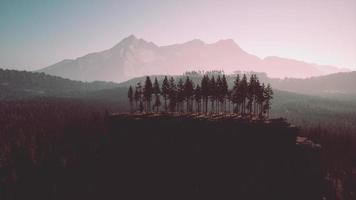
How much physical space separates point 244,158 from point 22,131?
165 meters

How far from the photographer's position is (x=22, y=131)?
197 m

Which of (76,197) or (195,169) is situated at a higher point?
(195,169)

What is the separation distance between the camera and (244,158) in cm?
7144

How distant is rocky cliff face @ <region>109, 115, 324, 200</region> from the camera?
64.6 m

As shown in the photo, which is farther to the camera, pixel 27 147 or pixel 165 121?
pixel 27 147

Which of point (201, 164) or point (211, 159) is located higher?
point (211, 159)

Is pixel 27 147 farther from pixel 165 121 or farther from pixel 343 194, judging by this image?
pixel 343 194

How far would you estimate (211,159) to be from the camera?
7638cm

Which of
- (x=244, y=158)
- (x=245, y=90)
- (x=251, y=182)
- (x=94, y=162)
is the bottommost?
(x=94, y=162)

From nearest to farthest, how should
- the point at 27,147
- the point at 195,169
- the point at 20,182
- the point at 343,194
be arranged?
the point at 195,169, the point at 343,194, the point at 20,182, the point at 27,147

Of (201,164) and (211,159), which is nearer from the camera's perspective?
(211,159)

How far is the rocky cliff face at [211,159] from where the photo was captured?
6462 centimetres

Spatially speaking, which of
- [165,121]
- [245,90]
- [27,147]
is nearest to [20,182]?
[27,147]

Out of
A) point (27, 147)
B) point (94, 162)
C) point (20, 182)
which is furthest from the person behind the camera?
point (27, 147)
